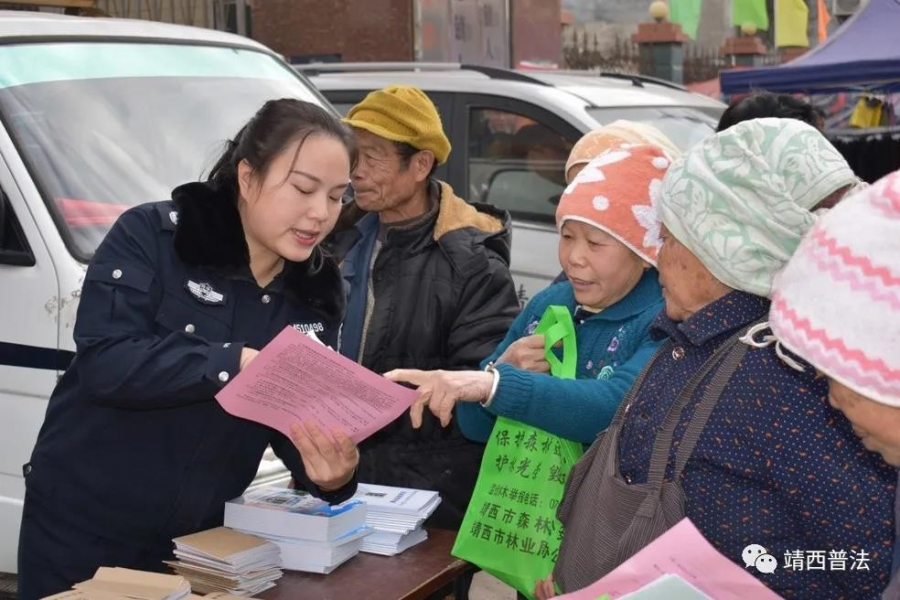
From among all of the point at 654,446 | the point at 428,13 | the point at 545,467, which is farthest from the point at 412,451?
the point at 428,13

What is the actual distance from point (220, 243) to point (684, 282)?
1.02 metres

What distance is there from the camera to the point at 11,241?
154 inches

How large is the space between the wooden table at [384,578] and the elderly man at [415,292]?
51 centimetres

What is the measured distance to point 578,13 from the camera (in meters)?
19.9

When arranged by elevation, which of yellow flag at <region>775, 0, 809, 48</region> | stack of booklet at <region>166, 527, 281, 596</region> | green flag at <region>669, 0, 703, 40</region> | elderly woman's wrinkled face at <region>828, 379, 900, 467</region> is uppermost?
green flag at <region>669, 0, 703, 40</region>

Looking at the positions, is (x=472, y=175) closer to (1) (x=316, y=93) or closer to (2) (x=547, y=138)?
(2) (x=547, y=138)

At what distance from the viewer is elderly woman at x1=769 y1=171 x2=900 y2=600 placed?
5.44 feet

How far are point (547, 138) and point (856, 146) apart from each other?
91.2 inches

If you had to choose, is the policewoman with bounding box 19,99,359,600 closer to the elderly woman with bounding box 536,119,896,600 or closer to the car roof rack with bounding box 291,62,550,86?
the elderly woman with bounding box 536,119,896,600

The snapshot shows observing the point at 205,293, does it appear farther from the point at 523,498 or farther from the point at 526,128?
the point at 526,128

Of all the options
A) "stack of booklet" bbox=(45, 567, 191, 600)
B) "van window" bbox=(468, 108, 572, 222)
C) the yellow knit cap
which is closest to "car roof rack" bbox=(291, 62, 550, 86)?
"van window" bbox=(468, 108, 572, 222)

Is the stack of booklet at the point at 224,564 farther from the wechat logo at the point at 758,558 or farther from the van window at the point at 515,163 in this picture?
the van window at the point at 515,163

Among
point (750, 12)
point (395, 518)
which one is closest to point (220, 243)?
point (395, 518)

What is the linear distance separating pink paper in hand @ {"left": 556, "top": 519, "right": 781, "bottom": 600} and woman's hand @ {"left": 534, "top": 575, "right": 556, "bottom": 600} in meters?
0.65
